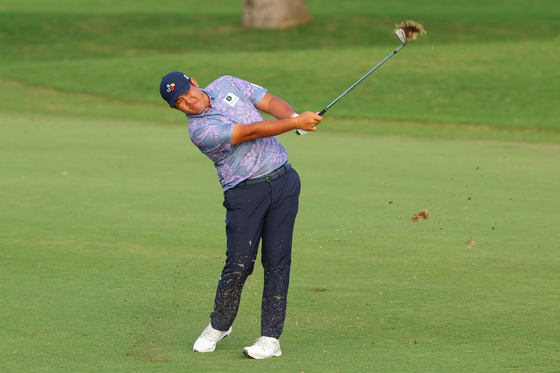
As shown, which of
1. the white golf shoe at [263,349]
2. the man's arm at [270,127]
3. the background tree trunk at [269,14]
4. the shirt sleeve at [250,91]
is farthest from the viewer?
the background tree trunk at [269,14]

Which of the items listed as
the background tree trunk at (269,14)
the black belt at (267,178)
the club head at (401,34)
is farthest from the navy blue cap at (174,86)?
the background tree trunk at (269,14)

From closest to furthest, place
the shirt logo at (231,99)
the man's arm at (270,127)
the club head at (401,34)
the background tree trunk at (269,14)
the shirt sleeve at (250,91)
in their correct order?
the man's arm at (270,127)
the shirt logo at (231,99)
the shirt sleeve at (250,91)
the club head at (401,34)
the background tree trunk at (269,14)

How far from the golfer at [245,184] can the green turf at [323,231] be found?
1.01ft

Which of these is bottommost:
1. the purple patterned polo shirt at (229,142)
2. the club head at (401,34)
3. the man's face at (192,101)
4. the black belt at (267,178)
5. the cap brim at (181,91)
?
the black belt at (267,178)

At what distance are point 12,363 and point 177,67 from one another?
2192 cm

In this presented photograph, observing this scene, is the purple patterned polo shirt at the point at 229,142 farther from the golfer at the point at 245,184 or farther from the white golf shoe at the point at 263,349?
the white golf shoe at the point at 263,349

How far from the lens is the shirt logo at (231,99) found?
476cm

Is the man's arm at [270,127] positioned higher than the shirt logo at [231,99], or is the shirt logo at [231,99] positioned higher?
the shirt logo at [231,99]

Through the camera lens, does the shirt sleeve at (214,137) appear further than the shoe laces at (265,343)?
No

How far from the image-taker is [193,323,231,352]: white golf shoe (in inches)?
190

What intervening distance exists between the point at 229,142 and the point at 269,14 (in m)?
31.6

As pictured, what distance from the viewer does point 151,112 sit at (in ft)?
65.2

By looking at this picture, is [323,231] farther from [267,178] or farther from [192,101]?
[192,101]

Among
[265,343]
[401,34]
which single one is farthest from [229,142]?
[401,34]
